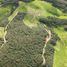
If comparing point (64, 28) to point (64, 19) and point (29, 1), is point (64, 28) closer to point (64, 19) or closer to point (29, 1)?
point (64, 19)

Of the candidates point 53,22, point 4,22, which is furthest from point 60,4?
point 4,22

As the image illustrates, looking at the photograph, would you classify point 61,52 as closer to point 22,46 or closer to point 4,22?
point 22,46

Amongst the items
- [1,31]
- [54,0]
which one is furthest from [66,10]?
[1,31]

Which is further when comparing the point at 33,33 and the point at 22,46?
→ the point at 33,33

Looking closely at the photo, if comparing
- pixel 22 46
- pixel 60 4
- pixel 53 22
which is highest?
pixel 22 46

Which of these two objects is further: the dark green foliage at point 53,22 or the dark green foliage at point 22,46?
the dark green foliage at point 53,22

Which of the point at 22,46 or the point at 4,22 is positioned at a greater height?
the point at 22,46

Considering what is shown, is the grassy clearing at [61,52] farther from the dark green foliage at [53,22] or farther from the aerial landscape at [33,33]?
the dark green foliage at [53,22]

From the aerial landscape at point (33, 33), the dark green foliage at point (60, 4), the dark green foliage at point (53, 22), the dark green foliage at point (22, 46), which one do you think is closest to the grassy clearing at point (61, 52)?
the aerial landscape at point (33, 33)

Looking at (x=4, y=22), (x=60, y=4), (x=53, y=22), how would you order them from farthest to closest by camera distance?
(x=60, y=4) → (x=53, y=22) → (x=4, y=22)
